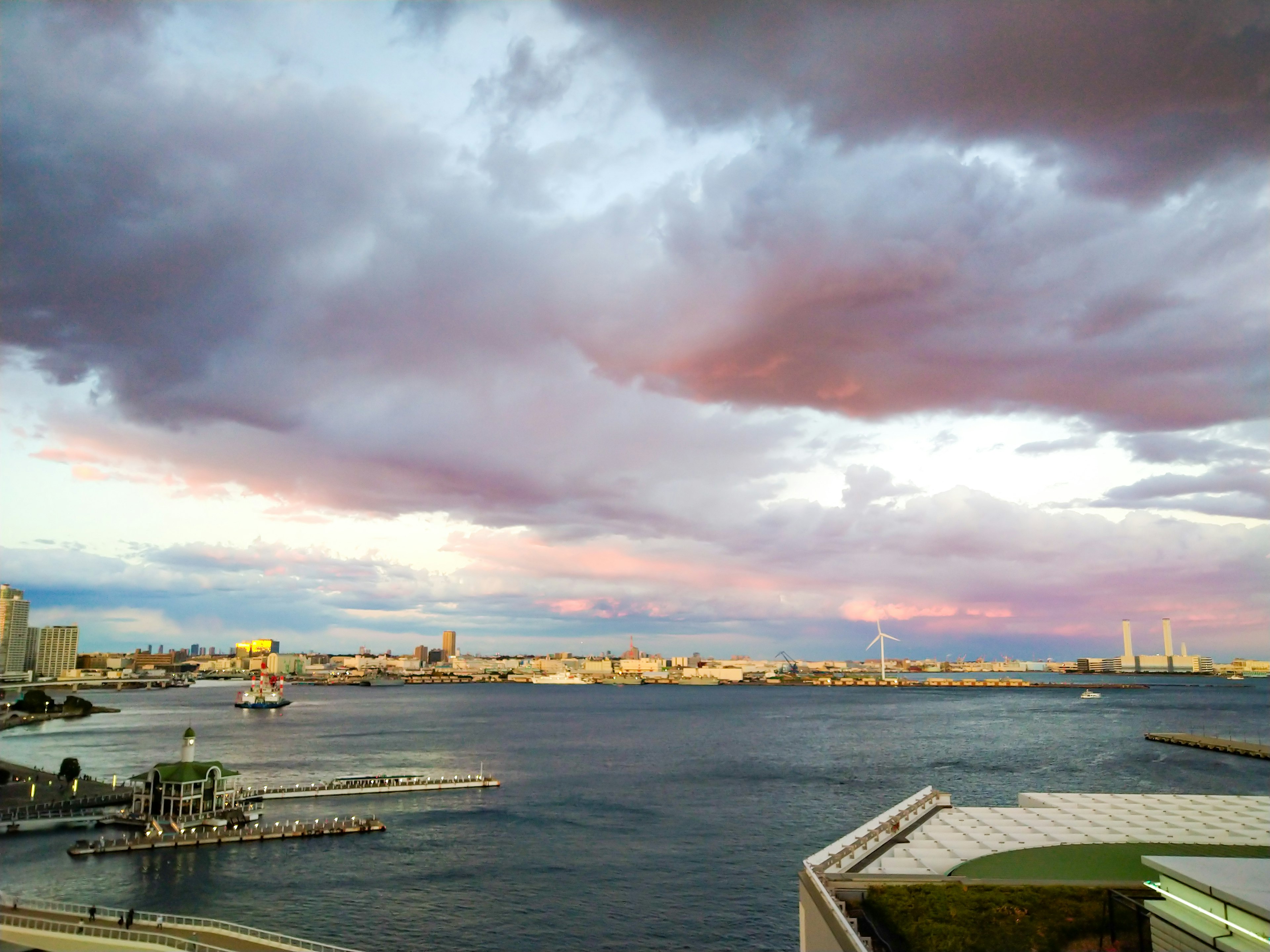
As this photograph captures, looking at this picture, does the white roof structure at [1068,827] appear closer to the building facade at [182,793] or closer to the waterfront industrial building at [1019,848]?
the waterfront industrial building at [1019,848]

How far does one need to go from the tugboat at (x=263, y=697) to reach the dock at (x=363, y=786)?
105 m

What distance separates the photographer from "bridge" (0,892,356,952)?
73.7 feet

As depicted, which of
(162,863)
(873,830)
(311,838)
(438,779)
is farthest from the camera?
(438,779)

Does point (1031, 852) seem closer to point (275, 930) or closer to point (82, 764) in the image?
point (275, 930)

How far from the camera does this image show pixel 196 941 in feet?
78.2

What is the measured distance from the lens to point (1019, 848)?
19719 millimetres

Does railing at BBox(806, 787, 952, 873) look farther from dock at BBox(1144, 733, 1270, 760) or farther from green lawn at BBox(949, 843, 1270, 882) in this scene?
dock at BBox(1144, 733, 1270, 760)

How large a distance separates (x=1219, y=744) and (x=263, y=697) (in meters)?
159

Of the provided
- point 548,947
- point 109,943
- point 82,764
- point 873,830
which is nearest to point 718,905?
point 548,947

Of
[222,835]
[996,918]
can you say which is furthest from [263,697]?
[996,918]

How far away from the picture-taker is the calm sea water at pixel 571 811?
33.2 metres

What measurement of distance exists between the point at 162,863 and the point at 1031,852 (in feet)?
136

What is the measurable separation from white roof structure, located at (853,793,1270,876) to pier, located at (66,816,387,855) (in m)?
36.5

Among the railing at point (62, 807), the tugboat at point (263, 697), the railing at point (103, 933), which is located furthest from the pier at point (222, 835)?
the tugboat at point (263, 697)
